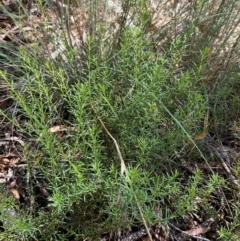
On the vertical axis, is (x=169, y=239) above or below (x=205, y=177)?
below

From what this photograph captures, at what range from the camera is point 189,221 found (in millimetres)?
2041

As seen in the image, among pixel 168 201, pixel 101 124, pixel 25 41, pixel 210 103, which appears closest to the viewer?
pixel 101 124

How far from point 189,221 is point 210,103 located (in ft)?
1.81

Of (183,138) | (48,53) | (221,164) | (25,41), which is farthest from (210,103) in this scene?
(25,41)

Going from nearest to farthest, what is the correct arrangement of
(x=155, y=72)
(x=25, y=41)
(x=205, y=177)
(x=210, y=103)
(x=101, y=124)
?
(x=155, y=72)
(x=101, y=124)
(x=205, y=177)
(x=210, y=103)
(x=25, y=41)

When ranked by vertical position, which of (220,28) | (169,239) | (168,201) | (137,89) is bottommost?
(169,239)

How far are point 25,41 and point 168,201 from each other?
1236 mm

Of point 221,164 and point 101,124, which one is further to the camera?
point 221,164

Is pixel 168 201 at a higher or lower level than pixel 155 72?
lower

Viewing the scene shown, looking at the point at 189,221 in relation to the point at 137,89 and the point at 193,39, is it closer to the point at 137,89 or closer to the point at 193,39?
the point at 137,89

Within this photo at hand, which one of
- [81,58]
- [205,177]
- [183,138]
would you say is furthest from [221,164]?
[81,58]

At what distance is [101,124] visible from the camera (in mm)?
1839

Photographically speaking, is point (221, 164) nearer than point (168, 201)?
No

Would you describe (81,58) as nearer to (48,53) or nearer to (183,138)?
(48,53)
